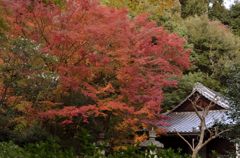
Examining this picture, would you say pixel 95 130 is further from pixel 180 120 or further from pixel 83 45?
pixel 180 120

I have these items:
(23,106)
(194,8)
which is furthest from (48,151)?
(194,8)

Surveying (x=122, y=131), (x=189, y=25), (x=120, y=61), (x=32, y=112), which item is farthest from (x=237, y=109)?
(x=189, y=25)

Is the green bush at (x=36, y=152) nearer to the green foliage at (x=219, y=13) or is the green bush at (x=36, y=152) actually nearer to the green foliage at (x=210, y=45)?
the green foliage at (x=210, y=45)

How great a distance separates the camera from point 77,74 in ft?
42.1

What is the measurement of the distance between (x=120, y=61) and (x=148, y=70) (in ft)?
5.72

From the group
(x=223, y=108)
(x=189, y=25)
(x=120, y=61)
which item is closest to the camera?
(x=120, y=61)

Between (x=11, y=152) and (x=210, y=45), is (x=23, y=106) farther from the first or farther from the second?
(x=210, y=45)

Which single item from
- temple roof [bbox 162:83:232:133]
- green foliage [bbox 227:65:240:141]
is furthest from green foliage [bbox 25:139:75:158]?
temple roof [bbox 162:83:232:133]

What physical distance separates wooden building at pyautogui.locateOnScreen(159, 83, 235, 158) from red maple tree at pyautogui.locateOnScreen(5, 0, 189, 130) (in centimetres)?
520

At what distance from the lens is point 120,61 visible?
533 inches

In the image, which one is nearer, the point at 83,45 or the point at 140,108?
the point at 83,45

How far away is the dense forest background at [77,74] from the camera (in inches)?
433

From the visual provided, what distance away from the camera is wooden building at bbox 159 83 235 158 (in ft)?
60.8

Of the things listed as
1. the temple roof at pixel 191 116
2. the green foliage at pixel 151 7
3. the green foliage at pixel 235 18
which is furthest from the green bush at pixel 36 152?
the green foliage at pixel 235 18
